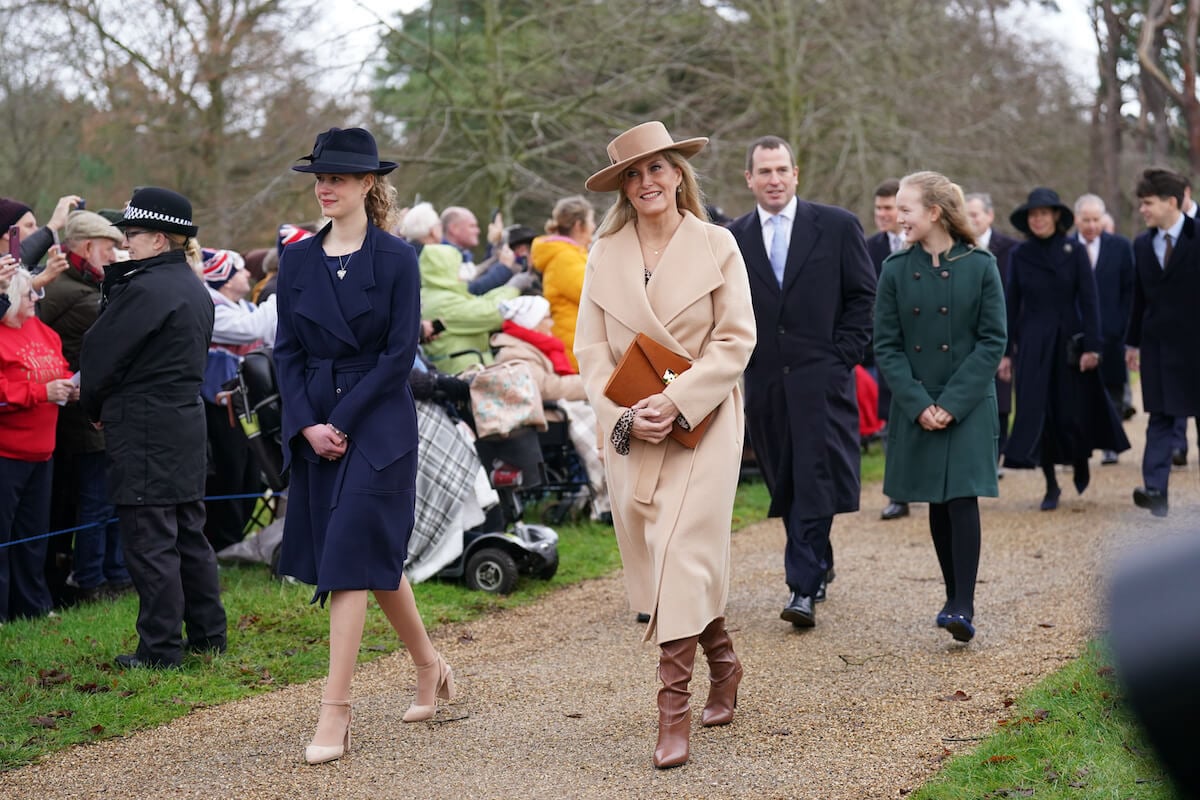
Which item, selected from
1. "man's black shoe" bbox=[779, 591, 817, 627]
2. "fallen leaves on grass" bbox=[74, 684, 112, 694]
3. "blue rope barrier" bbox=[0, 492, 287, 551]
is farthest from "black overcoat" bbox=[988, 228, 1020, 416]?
"fallen leaves on grass" bbox=[74, 684, 112, 694]

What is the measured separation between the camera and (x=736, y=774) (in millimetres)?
4625

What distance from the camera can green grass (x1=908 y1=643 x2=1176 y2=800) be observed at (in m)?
4.25

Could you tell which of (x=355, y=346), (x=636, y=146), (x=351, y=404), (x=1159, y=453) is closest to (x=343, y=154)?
(x=355, y=346)

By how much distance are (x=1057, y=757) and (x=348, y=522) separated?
100 inches

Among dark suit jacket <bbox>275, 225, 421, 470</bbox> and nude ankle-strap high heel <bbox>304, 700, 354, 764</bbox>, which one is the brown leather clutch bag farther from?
nude ankle-strap high heel <bbox>304, 700, 354, 764</bbox>

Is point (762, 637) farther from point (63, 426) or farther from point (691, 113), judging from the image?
point (691, 113)

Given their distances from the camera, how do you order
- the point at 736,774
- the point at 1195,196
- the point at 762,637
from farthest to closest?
the point at 1195,196 → the point at 762,637 → the point at 736,774

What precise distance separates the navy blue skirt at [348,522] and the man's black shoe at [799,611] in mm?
2182

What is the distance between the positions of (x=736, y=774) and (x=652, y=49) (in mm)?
15197

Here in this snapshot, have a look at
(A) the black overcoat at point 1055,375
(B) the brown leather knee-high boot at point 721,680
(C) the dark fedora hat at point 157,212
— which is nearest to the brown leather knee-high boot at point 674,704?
(B) the brown leather knee-high boot at point 721,680

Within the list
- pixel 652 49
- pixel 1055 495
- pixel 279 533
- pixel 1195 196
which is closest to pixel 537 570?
pixel 279 533

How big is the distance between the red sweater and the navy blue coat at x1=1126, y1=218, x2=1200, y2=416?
7.12 m

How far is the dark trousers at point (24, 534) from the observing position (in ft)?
22.9

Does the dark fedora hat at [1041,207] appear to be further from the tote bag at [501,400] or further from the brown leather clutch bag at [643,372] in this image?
the brown leather clutch bag at [643,372]
